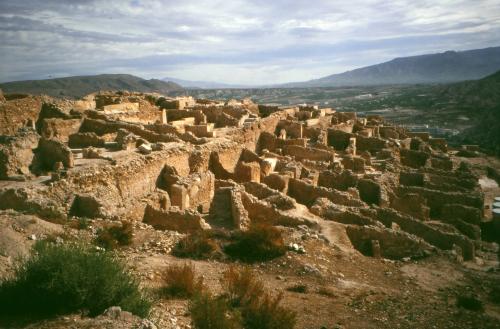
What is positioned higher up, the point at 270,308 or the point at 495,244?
the point at 270,308

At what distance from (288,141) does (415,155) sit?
859 cm

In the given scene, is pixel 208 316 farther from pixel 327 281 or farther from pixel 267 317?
pixel 327 281

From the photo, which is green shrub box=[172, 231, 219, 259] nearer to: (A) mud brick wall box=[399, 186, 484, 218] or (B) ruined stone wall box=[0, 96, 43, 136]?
(A) mud brick wall box=[399, 186, 484, 218]

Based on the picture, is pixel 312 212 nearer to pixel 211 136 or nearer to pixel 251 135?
pixel 211 136

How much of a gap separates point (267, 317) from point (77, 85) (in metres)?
120

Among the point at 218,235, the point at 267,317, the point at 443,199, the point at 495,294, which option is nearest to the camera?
the point at 267,317

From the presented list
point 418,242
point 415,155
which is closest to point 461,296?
point 418,242

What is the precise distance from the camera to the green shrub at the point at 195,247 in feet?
32.2

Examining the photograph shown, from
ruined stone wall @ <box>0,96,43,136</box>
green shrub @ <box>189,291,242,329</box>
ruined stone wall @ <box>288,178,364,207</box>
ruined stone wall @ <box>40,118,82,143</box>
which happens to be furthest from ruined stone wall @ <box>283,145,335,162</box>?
green shrub @ <box>189,291,242,329</box>

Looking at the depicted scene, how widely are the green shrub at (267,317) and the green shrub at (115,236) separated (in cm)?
368

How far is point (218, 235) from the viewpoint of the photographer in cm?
1109

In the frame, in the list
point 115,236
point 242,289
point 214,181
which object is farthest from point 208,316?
point 214,181

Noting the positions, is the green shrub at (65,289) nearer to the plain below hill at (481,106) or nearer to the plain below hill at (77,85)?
A: the plain below hill at (481,106)

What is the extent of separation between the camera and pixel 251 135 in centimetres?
2553
